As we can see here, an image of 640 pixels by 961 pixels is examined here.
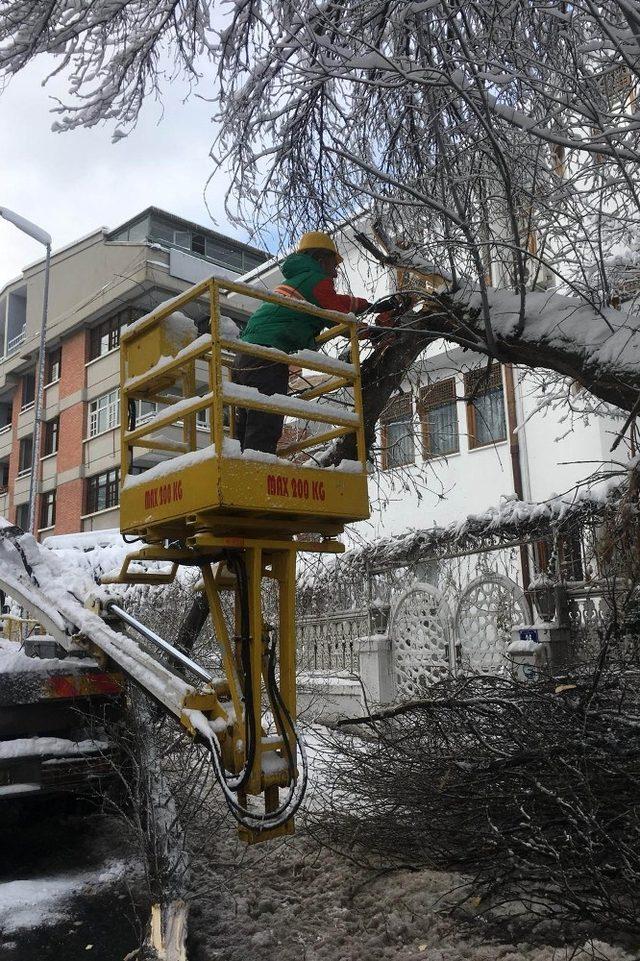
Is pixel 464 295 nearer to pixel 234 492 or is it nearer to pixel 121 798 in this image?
pixel 234 492

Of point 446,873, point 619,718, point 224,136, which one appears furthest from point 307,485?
point 224,136

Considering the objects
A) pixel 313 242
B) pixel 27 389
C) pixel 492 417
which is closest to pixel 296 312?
pixel 313 242

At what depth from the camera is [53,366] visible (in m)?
30.4

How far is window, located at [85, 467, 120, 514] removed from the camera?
26.6 meters

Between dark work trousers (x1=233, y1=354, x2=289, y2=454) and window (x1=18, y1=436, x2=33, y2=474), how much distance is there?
101 ft

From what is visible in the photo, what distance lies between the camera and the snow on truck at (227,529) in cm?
364

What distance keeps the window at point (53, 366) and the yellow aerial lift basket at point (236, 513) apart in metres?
27.2

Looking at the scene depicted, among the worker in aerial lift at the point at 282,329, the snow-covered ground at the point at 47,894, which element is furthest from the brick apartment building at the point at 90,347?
the snow-covered ground at the point at 47,894

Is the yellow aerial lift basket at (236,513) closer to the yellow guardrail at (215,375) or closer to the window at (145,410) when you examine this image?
the yellow guardrail at (215,375)

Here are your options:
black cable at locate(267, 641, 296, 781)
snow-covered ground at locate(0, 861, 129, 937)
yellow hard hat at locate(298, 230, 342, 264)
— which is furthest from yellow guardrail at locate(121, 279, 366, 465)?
snow-covered ground at locate(0, 861, 129, 937)

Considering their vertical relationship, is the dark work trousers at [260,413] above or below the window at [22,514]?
below

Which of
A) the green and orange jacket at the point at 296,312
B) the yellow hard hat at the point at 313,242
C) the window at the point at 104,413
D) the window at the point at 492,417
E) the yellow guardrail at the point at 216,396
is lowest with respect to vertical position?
the yellow guardrail at the point at 216,396

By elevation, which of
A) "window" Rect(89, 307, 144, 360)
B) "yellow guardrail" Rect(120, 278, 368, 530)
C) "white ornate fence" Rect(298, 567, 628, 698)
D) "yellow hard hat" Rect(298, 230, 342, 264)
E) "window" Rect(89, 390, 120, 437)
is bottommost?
"white ornate fence" Rect(298, 567, 628, 698)

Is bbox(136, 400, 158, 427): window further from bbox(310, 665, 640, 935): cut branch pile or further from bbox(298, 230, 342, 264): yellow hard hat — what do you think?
bbox(310, 665, 640, 935): cut branch pile
